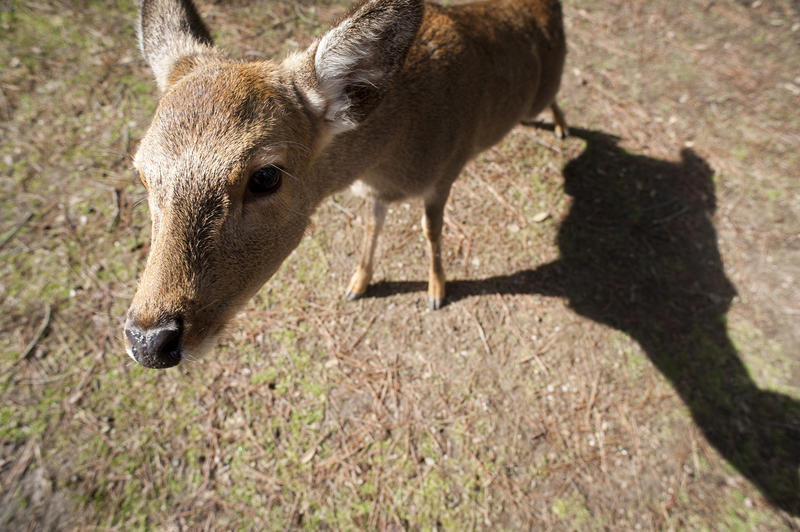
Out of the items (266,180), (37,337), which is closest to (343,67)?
(266,180)

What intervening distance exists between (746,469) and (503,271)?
253cm

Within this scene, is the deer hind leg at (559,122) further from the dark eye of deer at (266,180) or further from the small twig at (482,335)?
the dark eye of deer at (266,180)

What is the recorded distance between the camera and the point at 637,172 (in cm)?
520

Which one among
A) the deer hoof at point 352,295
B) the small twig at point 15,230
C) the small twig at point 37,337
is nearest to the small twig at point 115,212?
the small twig at point 15,230

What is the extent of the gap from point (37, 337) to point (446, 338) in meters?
3.51

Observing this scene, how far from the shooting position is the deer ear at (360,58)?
6.73 ft

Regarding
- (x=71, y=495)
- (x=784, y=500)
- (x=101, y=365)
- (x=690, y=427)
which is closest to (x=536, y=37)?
(x=690, y=427)

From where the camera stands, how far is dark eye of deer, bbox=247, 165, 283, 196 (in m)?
1.99

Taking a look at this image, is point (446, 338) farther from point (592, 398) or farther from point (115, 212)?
point (115, 212)

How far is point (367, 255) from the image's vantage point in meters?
3.99

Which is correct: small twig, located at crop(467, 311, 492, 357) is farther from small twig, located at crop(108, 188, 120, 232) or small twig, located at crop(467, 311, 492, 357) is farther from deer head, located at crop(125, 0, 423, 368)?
small twig, located at crop(108, 188, 120, 232)

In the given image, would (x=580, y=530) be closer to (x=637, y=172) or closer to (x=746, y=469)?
(x=746, y=469)

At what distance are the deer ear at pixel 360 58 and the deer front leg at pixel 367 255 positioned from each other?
1.29 m

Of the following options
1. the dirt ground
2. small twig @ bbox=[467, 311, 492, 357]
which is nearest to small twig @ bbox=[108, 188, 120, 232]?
the dirt ground
